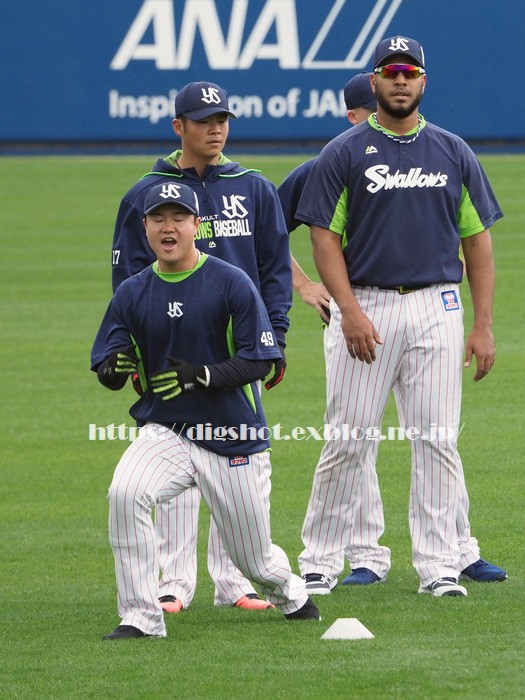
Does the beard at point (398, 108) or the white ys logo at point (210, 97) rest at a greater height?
the white ys logo at point (210, 97)

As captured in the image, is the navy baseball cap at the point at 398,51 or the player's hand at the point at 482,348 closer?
the navy baseball cap at the point at 398,51

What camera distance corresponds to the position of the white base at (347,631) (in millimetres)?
5617

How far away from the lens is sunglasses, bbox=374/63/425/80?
252 inches

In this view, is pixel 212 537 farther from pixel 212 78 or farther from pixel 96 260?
pixel 212 78

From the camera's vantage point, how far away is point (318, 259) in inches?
258

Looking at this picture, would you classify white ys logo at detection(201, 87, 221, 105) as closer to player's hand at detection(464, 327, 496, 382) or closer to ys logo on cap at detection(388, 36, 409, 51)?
ys logo on cap at detection(388, 36, 409, 51)

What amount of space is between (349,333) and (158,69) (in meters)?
22.2

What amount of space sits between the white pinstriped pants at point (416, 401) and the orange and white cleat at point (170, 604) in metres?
0.83

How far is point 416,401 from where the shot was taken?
257 inches

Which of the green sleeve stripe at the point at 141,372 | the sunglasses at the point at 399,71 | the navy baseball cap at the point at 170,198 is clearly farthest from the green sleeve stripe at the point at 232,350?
the sunglasses at the point at 399,71

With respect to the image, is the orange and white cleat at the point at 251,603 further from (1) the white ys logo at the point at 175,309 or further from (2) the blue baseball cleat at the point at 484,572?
(1) the white ys logo at the point at 175,309

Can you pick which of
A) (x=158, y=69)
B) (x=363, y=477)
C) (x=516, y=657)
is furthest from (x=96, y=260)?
(x=516, y=657)

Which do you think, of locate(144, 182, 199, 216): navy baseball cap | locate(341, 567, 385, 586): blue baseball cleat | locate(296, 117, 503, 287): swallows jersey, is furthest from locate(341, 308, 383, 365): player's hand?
locate(341, 567, 385, 586): blue baseball cleat

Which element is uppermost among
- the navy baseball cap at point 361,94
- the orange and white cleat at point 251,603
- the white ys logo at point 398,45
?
the white ys logo at point 398,45
